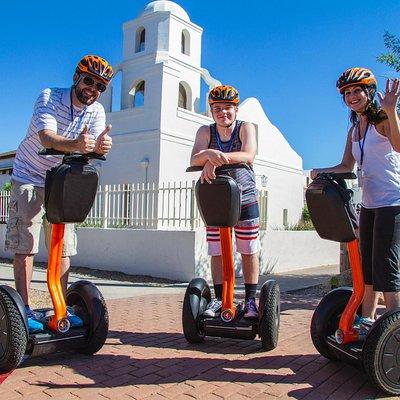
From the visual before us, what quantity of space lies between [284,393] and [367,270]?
99 cm

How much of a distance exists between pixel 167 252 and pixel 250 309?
5311 mm

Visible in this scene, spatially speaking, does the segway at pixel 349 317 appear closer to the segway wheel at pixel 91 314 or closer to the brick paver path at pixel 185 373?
the brick paver path at pixel 185 373

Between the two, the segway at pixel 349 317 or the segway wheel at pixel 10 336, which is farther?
the segway wheel at pixel 10 336

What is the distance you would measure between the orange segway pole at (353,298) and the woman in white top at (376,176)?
85 millimetres

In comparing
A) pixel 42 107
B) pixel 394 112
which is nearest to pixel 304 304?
pixel 394 112

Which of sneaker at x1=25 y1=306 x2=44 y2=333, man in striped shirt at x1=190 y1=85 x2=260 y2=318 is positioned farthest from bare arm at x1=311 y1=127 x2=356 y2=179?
sneaker at x1=25 y1=306 x2=44 y2=333

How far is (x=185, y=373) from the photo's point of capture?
2938mm

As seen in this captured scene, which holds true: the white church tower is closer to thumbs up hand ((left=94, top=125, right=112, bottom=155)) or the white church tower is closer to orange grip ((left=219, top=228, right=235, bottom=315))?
orange grip ((left=219, top=228, right=235, bottom=315))

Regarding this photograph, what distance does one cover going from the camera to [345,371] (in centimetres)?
303

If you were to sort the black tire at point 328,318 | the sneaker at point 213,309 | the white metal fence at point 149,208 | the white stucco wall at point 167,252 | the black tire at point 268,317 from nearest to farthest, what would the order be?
the black tire at point 328,318, the black tire at point 268,317, the sneaker at point 213,309, the white stucco wall at point 167,252, the white metal fence at point 149,208

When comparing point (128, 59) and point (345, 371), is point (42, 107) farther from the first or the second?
point (128, 59)

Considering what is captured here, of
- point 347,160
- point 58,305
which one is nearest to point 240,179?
point 347,160

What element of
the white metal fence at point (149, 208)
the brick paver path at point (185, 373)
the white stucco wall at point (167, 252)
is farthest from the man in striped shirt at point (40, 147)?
the white metal fence at point (149, 208)

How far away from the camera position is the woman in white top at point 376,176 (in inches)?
108
